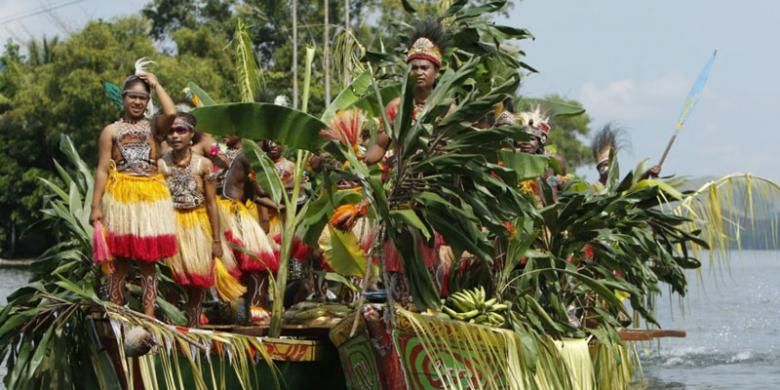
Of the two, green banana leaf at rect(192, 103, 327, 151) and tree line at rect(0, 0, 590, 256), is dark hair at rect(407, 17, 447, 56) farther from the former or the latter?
tree line at rect(0, 0, 590, 256)

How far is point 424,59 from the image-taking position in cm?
791

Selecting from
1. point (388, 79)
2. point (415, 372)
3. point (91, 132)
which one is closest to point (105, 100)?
point (91, 132)

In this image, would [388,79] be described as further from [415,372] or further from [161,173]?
[415,372]

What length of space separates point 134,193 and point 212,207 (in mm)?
872

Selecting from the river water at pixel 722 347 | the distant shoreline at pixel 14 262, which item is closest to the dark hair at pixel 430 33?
the river water at pixel 722 347

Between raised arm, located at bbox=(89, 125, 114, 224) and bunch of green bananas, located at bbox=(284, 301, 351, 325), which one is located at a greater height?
raised arm, located at bbox=(89, 125, 114, 224)

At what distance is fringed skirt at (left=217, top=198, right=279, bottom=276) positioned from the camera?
8.73 m

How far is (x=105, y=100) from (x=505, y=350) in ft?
107

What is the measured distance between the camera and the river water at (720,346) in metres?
14.4

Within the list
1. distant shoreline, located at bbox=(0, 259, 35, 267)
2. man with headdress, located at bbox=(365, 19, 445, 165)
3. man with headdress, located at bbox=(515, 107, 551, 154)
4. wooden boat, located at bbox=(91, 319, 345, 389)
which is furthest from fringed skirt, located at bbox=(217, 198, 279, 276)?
distant shoreline, located at bbox=(0, 259, 35, 267)

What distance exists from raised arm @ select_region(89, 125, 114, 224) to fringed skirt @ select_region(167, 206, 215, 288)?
74cm

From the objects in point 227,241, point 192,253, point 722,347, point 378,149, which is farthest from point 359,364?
point 722,347

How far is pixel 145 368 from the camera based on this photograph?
287 inches

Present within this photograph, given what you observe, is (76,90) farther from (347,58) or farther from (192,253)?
(192,253)
